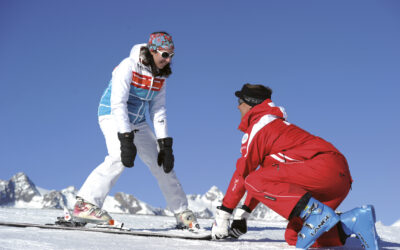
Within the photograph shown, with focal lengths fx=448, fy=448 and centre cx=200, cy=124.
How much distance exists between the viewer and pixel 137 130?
5.05 meters

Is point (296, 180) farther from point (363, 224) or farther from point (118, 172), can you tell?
point (118, 172)

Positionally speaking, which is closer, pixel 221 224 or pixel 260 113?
pixel 260 113

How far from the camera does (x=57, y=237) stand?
10.7 feet

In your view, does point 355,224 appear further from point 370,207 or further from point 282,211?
point 282,211

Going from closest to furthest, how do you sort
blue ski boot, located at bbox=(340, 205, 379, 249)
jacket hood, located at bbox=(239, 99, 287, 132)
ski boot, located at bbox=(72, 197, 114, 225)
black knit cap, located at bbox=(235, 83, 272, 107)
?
blue ski boot, located at bbox=(340, 205, 379, 249), jacket hood, located at bbox=(239, 99, 287, 132), black knit cap, located at bbox=(235, 83, 272, 107), ski boot, located at bbox=(72, 197, 114, 225)

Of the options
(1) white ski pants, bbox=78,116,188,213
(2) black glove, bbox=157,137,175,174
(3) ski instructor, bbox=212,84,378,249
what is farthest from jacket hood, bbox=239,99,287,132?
(1) white ski pants, bbox=78,116,188,213

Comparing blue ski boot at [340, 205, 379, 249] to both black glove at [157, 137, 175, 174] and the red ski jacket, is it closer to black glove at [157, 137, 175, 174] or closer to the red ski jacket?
the red ski jacket

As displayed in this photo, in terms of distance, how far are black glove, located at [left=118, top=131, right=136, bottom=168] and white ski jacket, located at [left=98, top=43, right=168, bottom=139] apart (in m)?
0.06

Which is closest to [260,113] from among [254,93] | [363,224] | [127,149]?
[254,93]

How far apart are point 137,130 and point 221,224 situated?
71.5 inches

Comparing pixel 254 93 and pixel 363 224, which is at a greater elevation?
pixel 254 93

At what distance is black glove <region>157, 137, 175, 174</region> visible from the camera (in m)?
5.01

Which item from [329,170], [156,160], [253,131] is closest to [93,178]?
[156,160]

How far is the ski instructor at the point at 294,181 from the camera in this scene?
9.95ft
